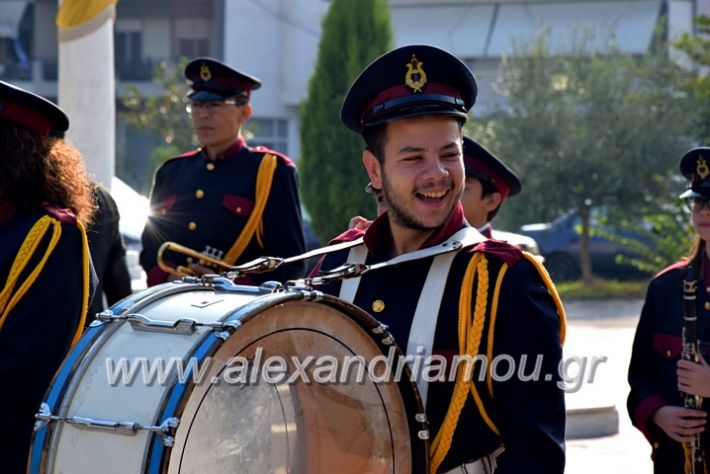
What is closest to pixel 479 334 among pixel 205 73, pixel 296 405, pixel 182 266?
pixel 296 405

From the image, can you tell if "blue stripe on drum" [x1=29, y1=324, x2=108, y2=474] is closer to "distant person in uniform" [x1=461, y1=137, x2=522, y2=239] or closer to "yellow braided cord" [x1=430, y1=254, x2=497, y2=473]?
"yellow braided cord" [x1=430, y1=254, x2=497, y2=473]

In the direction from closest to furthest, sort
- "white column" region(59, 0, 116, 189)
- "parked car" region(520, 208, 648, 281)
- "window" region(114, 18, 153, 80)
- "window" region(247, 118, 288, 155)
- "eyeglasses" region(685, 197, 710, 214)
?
"eyeglasses" region(685, 197, 710, 214)
"white column" region(59, 0, 116, 189)
"parked car" region(520, 208, 648, 281)
"window" region(247, 118, 288, 155)
"window" region(114, 18, 153, 80)

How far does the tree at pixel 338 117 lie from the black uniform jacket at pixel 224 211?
11.7m

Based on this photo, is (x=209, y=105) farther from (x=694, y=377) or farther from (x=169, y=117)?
(x=169, y=117)

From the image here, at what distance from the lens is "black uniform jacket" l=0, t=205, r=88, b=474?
9.93 ft

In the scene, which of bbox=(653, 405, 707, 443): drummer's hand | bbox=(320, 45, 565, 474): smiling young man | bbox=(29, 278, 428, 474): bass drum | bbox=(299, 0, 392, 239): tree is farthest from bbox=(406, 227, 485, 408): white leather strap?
bbox=(299, 0, 392, 239): tree

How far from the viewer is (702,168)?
4832 mm

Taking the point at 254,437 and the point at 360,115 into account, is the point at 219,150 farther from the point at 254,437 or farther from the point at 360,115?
the point at 254,437

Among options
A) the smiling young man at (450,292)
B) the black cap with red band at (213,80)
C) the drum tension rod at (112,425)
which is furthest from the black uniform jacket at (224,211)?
the drum tension rod at (112,425)

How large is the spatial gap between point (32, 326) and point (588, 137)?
18.2m

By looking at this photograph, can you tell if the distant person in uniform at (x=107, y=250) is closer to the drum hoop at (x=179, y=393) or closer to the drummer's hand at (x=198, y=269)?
the drummer's hand at (x=198, y=269)

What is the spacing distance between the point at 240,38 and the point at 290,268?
29.7 m

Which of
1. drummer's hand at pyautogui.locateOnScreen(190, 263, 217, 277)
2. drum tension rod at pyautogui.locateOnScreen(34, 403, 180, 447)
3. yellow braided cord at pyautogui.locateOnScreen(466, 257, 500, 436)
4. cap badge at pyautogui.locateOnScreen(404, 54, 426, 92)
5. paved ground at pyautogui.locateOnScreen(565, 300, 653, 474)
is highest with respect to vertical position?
cap badge at pyautogui.locateOnScreen(404, 54, 426, 92)

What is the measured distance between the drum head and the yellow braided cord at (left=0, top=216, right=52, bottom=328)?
0.89m
